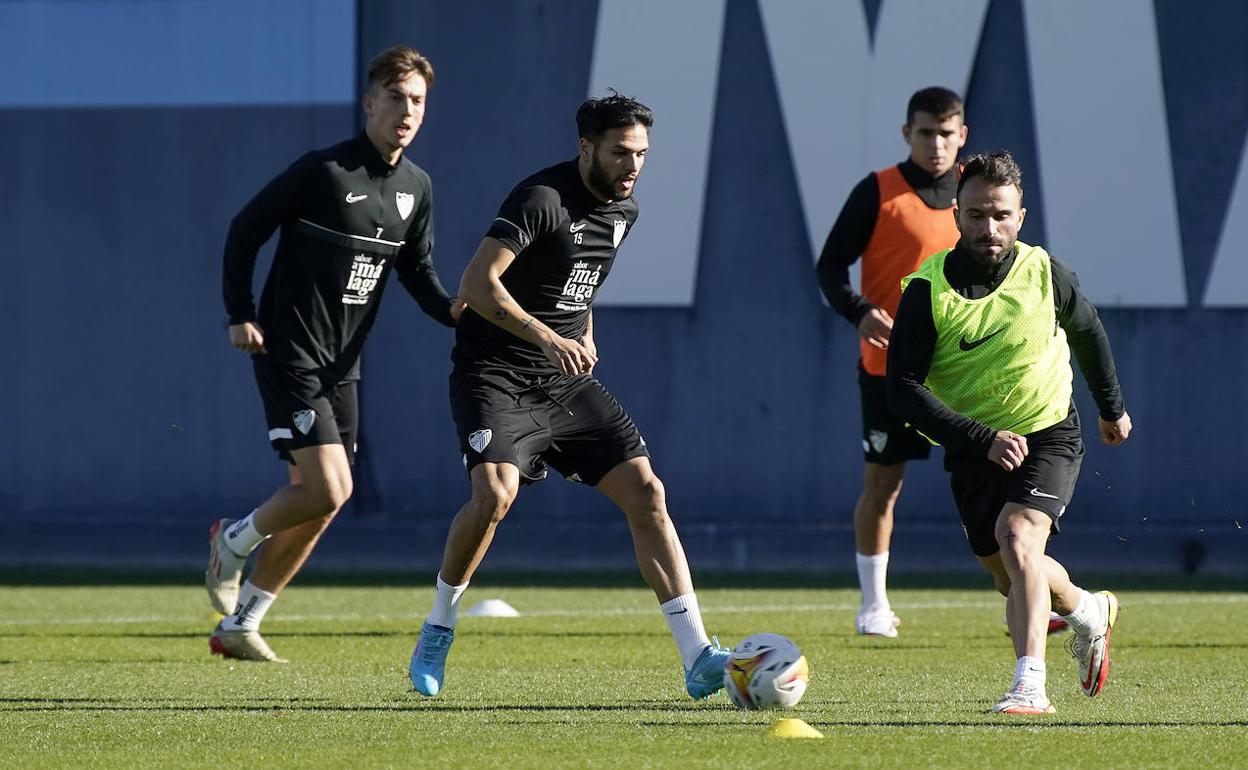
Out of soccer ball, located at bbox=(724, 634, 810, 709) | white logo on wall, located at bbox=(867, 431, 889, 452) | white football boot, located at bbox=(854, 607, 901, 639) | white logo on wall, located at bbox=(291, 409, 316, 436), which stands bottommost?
white football boot, located at bbox=(854, 607, 901, 639)

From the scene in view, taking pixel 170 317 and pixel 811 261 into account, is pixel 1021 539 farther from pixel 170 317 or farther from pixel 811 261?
pixel 170 317

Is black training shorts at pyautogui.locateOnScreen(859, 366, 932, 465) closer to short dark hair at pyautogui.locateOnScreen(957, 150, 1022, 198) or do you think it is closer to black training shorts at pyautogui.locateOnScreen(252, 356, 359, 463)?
black training shorts at pyautogui.locateOnScreen(252, 356, 359, 463)

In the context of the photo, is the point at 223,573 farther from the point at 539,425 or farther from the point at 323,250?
the point at 539,425

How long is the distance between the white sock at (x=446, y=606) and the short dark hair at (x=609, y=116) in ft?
5.07

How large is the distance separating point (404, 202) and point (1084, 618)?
10.3 ft

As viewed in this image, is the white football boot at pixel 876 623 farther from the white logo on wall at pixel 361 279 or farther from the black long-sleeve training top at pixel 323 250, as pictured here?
the white logo on wall at pixel 361 279

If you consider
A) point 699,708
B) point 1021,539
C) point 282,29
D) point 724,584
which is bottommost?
point 724,584

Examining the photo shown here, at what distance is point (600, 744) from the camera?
501 centimetres

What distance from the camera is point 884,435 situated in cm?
842

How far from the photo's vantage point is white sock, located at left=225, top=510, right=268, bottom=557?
Answer: 25.6ft

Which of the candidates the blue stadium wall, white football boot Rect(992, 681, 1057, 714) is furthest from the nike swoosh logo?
the blue stadium wall

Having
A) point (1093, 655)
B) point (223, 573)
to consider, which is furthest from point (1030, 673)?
point (223, 573)

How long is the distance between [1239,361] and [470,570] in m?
8.10

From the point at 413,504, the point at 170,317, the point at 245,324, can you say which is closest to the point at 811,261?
the point at 413,504
